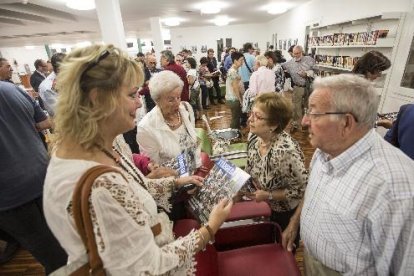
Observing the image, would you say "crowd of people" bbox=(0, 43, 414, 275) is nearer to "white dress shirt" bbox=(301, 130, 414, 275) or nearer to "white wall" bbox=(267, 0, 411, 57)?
"white dress shirt" bbox=(301, 130, 414, 275)

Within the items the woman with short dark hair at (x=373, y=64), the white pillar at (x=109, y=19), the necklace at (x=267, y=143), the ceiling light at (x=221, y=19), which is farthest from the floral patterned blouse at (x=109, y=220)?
the ceiling light at (x=221, y=19)

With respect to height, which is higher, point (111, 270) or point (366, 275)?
point (111, 270)

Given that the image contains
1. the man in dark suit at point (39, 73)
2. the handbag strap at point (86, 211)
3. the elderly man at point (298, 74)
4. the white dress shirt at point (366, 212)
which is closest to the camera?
the handbag strap at point (86, 211)

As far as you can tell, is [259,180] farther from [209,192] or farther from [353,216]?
[353,216]

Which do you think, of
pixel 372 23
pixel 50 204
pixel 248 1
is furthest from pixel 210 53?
pixel 50 204

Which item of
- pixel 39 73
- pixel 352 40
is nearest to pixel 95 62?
pixel 352 40

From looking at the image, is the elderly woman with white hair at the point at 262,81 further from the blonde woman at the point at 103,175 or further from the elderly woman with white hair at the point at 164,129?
the blonde woman at the point at 103,175

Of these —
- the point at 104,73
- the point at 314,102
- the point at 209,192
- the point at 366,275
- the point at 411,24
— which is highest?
the point at 411,24

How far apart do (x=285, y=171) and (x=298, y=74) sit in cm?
446

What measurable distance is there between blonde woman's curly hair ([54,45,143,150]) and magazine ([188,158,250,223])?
2.35ft

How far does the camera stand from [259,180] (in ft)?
5.59

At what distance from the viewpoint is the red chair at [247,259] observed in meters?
1.28

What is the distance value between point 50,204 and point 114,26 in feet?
17.6

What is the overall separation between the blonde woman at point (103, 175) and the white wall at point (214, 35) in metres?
16.0
